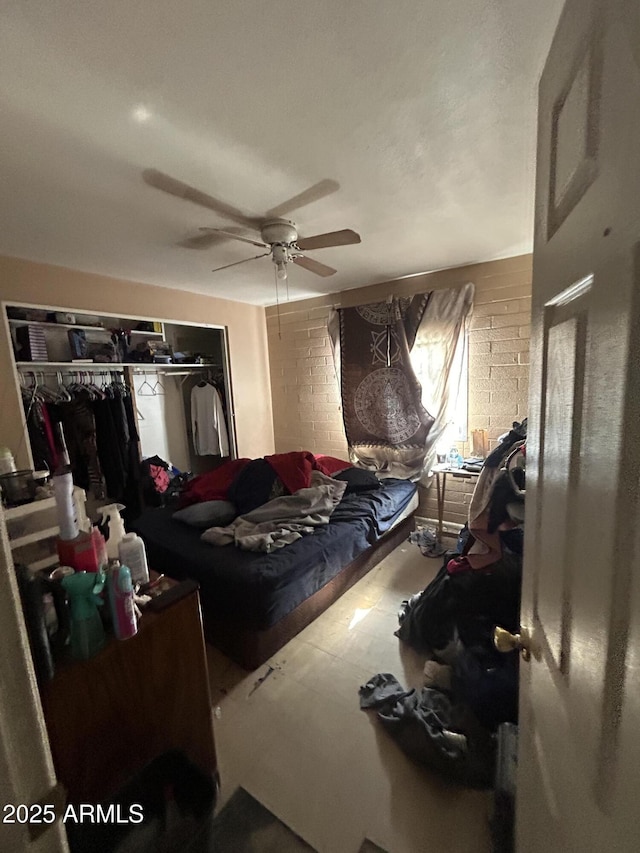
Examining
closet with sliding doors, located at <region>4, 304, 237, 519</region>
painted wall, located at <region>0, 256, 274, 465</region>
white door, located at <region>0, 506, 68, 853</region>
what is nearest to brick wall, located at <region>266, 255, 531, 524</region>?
painted wall, located at <region>0, 256, 274, 465</region>

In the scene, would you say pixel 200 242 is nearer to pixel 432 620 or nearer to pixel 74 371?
pixel 74 371

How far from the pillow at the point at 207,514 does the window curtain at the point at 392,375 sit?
1.59 metres

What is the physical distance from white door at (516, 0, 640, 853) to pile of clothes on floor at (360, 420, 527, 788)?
2.49ft

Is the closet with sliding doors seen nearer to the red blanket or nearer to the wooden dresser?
the red blanket

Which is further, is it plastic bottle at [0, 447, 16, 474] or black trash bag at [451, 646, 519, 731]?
black trash bag at [451, 646, 519, 731]

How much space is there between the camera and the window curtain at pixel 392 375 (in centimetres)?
323

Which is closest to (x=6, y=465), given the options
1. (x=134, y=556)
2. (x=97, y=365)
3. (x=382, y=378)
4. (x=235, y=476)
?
(x=134, y=556)

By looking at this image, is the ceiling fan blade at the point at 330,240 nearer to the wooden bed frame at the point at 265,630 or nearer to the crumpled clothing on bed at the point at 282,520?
the crumpled clothing on bed at the point at 282,520

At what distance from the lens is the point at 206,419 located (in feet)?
13.0

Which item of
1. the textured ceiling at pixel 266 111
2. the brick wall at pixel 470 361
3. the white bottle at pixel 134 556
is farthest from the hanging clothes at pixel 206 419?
the white bottle at pixel 134 556

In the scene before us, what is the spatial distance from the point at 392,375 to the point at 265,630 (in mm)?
2440

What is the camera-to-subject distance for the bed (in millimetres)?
1816

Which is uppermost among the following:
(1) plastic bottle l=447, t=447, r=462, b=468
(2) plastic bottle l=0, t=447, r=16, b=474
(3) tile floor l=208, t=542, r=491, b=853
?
(2) plastic bottle l=0, t=447, r=16, b=474

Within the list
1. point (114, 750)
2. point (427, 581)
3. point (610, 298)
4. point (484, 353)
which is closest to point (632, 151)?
point (610, 298)
